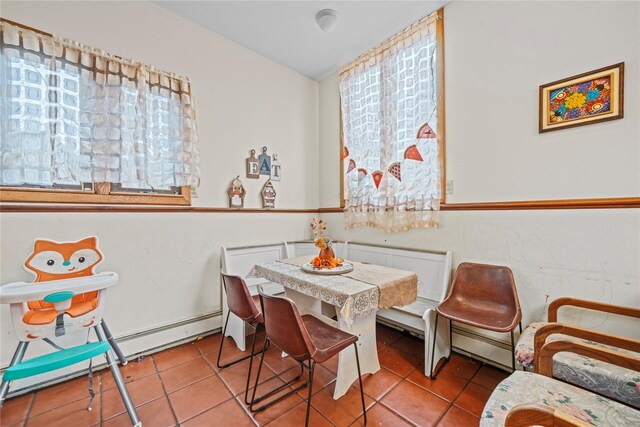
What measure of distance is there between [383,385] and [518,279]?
4.26ft

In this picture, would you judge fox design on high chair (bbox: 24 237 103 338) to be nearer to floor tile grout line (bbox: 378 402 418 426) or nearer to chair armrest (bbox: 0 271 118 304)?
chair armrest (bbox: 0 271 118 304)

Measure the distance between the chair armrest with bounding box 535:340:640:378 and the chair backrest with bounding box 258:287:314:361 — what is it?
43.7 inches

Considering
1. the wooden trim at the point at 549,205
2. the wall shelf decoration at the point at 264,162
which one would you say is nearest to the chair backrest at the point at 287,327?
the wooden trim at the point at 549,205

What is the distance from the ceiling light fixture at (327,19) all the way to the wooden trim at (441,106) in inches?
37.3

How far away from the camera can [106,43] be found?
6.84 feet

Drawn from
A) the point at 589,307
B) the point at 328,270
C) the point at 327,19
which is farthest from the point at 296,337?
the point at 327,19

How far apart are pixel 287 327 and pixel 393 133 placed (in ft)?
7.06

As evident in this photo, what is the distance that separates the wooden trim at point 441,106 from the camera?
7.69 ft

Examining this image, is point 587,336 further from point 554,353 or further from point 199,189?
point 199,189

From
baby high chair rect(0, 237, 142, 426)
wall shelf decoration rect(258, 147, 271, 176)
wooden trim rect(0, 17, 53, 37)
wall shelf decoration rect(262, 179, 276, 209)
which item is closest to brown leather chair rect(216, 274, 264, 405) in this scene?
baby high chair rect(0, 237, 142, 426)

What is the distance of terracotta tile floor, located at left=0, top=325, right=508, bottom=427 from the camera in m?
1.55

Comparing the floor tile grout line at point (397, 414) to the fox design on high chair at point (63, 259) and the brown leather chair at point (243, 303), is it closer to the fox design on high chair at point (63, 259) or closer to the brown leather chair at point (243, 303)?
the brown leather chair at point (243, 303)

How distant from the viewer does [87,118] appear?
1.98 meters

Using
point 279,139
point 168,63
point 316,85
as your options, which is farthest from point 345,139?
point 168,63
